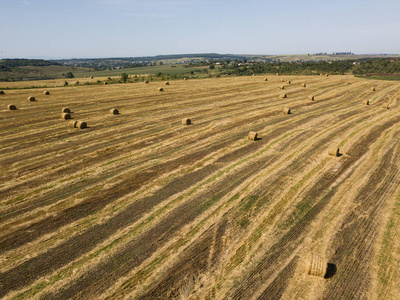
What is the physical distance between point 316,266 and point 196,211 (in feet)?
14.2

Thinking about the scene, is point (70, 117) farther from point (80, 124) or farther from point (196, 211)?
point (196, 211)

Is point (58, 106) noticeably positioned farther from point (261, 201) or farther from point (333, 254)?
point (333, 254)

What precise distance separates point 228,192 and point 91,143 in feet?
31.4

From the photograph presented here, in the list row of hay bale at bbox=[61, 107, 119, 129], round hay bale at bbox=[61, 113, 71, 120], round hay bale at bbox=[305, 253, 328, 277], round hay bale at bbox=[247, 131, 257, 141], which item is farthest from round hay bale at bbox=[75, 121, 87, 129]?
round hay bale at bbox=[305, 253, 328, 277]

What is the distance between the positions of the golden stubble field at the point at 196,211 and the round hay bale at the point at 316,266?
0.03 metres

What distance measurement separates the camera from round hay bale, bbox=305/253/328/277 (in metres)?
6.42

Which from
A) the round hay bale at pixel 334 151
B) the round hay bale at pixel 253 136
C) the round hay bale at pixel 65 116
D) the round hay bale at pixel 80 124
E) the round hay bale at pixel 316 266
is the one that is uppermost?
the round hay bale at pixel 65 116

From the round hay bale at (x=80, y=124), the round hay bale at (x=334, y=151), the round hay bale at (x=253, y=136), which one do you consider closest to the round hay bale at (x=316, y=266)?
the round hay bale at (x=334, y=151)

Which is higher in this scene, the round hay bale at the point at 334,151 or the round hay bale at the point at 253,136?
the round hay bale at the point at 253,136

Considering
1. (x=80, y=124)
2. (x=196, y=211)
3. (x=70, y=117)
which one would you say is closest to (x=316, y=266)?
(x=196, y=211)

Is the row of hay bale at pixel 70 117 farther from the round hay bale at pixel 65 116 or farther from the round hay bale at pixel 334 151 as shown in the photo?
the round hay bale at pixel 334 151

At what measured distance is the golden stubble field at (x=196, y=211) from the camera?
6.40m

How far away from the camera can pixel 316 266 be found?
6.43 metres

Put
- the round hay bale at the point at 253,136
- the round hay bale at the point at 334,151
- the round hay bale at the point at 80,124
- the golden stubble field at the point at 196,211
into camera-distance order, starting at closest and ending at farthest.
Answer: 1. the golden stubble field at the point at 196,211
2. the round hay bale at the point at 334,151
3. the round hay bale at the point at 253,136
4. the round hay bale at the point at 80,124
